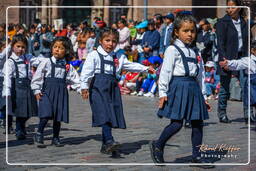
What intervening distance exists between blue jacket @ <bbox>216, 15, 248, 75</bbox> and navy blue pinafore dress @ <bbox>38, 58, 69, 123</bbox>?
3015mm

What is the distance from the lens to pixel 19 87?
8523mm

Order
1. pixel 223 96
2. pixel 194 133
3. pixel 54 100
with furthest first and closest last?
1. pixel 223 96
2. pixel 54 100
3. pixel 194 133

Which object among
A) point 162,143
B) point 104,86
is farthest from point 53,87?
point 162,143

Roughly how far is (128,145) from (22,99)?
5.37ft

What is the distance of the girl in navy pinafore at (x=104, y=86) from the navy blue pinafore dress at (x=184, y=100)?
2.92ft

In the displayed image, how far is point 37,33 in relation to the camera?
18.4 metres

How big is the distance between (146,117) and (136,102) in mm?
2759

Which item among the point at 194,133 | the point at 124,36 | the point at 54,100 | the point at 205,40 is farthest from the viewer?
the point at 124,36

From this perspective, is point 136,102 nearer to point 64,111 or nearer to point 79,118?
point 79,118

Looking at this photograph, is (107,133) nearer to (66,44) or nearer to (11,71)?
(66,44)

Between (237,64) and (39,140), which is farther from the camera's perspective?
(237,64)

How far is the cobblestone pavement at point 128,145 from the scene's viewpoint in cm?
647

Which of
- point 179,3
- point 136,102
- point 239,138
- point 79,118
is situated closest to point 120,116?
point 239,138

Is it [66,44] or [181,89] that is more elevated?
[66,44]
